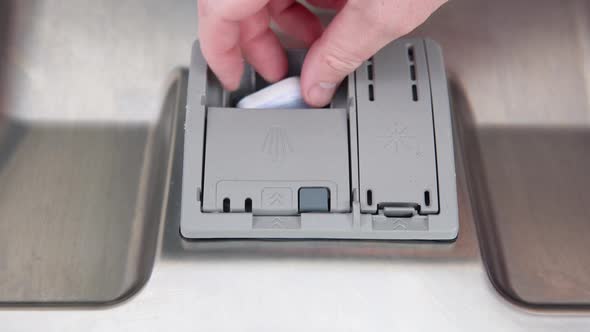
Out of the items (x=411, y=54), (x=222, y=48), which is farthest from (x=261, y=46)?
(x=411, y=54)

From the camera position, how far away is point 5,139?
714 millimetres

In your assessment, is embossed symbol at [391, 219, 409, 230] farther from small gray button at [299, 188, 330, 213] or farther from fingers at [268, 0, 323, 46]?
fingers at [268, 0, 323, 46]

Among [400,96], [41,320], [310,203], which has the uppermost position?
[400,96]

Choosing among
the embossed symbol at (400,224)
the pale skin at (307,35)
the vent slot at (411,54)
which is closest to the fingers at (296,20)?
the pale skin at (307,35)

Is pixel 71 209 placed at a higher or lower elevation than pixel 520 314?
higher

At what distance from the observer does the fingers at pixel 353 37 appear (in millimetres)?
528

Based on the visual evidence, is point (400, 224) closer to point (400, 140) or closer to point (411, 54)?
point (400, 140)

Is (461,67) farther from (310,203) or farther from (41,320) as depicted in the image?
(41,320)

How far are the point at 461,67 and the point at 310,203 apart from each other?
0.29m

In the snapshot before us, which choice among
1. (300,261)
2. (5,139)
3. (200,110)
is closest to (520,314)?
(300,261)

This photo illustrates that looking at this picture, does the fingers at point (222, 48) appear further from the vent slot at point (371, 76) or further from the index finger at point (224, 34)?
the vent slot at point (371, 76)

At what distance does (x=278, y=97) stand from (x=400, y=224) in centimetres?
17

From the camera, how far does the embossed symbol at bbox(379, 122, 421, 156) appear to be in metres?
0.59

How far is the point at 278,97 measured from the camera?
63 cm
